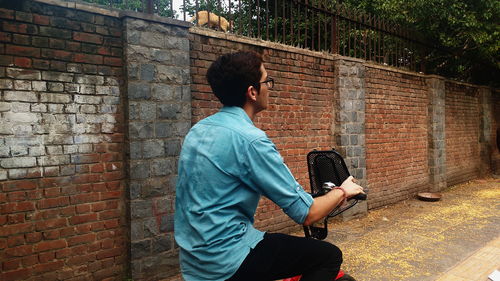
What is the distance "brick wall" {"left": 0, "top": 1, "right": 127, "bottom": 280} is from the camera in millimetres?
3070

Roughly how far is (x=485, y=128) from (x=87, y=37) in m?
12.0

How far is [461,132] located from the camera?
10070 mm

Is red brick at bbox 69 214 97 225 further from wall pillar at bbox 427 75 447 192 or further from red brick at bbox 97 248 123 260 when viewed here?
wall pillar at bbox 427 75 447 192

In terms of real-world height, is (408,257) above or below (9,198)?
below

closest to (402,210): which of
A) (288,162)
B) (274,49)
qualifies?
(288,162)

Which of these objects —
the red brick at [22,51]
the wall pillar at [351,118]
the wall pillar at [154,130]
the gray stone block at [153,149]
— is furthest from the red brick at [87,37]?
the wall pillar at [351,118]

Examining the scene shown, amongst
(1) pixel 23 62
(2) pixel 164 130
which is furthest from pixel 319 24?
(1) pixel 23 62

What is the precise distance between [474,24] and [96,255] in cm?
866

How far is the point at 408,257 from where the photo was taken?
4383 mm

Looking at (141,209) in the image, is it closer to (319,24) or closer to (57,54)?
(57,54)

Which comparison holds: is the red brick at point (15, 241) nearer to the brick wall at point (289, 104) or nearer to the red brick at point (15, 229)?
the red brick at point (15, 229)

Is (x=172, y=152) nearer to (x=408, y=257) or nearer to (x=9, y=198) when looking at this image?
(x=9, y=198)

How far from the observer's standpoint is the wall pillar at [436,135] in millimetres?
8609

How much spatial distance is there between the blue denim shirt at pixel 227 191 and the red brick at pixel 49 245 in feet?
7.46
